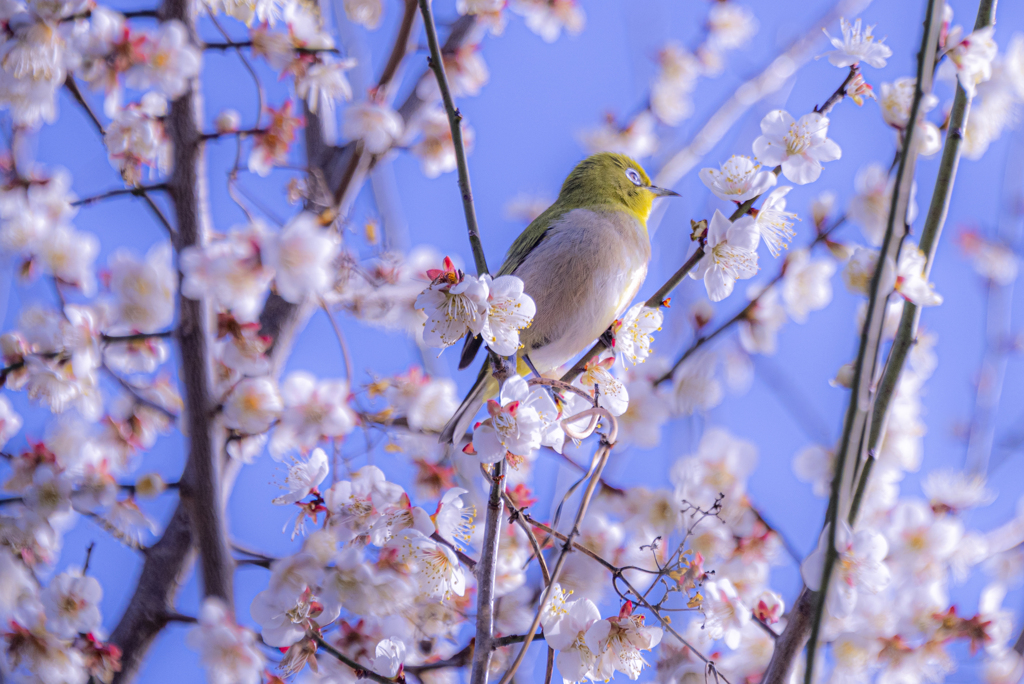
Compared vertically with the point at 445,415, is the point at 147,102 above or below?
above

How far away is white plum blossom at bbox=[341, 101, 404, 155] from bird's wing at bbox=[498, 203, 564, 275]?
29.3 inches

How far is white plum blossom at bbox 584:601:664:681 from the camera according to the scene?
62.4 inches

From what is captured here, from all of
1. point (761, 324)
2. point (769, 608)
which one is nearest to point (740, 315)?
point (761, 324)

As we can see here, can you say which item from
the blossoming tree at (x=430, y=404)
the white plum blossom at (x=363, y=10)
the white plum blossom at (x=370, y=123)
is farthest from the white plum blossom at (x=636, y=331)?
the white plum blossom at (x=363, y=10)

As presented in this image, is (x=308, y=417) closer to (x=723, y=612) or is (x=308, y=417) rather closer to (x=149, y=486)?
(x=149, y=486)

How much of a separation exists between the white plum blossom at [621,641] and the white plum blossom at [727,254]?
2.66 ft

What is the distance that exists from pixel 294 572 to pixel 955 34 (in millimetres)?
2144

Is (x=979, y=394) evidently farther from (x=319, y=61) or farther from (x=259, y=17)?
(x=259, y=17)

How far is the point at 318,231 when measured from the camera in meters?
2.41

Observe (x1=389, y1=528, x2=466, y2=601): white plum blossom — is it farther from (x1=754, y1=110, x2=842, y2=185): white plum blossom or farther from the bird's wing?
the bird's wing

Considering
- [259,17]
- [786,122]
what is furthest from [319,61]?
[786,122]

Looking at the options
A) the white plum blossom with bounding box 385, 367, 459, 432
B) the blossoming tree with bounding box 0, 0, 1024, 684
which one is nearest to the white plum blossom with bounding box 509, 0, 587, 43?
the blossoming tree with bounding box 0, 0, 1024, 684

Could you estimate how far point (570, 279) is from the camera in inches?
101

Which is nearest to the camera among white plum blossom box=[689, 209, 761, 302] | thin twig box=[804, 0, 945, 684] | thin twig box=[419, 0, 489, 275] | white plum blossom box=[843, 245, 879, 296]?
thin twig box=[804, 0, 945, 684]
